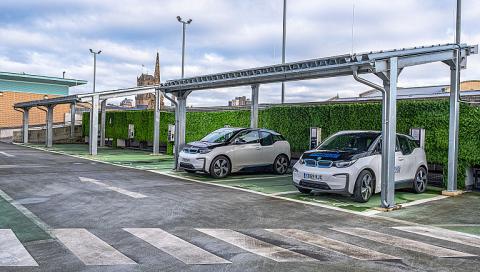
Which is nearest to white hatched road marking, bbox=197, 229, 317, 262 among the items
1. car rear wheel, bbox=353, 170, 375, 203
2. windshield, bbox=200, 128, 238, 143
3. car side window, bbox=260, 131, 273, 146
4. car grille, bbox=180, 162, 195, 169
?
car rear wheel, bbox=353, 170, 375, 203

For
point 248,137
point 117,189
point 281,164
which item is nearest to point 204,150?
point 248,137

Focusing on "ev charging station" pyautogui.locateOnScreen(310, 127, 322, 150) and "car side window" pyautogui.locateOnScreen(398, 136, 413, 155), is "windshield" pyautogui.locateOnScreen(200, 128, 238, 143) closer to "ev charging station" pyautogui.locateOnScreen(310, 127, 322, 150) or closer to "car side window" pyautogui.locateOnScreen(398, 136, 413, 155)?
"ev charging station" pyautogui.locateOnScreen(310, 127, 322, 150)

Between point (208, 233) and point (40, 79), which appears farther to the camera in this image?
point (40, 79)

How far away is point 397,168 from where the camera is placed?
10.4 metres

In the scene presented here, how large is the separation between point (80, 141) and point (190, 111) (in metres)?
15.3

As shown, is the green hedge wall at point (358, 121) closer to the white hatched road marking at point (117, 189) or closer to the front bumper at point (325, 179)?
the front bumper at point (325, 179)

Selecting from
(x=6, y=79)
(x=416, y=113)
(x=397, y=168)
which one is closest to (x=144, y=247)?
(x=397, y=168)

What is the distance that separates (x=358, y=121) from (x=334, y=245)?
29.5 feet

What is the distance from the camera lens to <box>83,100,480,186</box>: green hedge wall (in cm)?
1177

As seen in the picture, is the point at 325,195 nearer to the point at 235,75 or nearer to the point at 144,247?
the point at 235,75

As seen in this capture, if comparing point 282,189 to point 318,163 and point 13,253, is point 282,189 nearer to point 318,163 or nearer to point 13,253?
point 318,163

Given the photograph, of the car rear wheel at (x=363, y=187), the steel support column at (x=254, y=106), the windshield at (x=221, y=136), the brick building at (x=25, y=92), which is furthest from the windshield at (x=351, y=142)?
the brick building at (x=25, y=92)

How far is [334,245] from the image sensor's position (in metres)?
6.14

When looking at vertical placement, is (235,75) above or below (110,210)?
above
